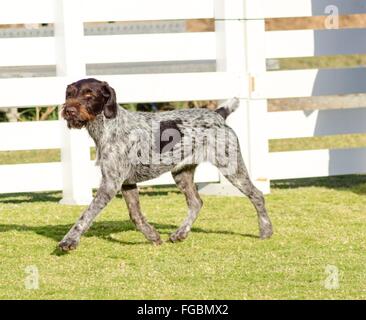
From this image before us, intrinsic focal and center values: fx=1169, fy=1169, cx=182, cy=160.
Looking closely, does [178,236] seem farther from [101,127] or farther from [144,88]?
[144,88]

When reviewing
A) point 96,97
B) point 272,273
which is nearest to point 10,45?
point 96,97

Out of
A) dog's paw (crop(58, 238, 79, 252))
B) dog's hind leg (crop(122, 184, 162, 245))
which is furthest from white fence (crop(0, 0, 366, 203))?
dog's paw (crop(58, 238, 79, 252))

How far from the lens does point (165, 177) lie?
11.3 meters

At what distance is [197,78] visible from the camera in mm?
11156

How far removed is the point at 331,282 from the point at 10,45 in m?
5.12

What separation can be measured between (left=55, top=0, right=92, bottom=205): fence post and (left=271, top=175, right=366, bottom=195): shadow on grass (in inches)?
92.5

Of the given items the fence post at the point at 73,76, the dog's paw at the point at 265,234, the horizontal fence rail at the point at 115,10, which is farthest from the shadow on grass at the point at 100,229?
the horizontal fence rail at the point at 115,10

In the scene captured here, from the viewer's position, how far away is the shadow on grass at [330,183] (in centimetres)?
1208

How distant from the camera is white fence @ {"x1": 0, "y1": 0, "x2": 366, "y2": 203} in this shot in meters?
10.9

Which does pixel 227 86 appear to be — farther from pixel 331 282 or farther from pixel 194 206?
pixel 331 282

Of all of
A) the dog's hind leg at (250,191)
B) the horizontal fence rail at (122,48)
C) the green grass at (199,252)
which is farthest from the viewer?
the horizontal fence rail at (122,48)

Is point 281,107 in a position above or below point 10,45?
below

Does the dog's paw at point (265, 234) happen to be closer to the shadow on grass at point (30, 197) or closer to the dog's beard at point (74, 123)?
the dog's beard at point (74, 123)

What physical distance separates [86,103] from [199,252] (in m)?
1.32
